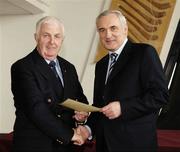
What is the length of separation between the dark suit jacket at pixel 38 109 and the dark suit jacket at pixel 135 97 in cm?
25

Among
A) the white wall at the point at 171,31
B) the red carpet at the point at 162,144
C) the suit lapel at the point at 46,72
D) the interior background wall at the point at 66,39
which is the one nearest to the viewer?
the suit lapel at the point at 46,72

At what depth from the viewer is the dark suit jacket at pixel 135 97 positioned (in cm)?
177

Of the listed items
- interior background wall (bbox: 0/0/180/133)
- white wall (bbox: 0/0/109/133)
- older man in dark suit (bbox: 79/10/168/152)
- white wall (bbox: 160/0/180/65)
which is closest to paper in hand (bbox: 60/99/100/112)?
older man in dark suit (bbox: 79/10/168/152)

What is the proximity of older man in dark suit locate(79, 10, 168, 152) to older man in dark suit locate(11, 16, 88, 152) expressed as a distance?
224 mm

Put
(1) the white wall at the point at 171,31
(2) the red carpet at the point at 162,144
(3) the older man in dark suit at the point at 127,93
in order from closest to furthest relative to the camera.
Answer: (3) the older man in dark suit at the point at 127,93 < (2) the red carpet at the point at 162,144 < (1) the white wall at the point at 171,31

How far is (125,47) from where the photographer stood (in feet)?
6.39


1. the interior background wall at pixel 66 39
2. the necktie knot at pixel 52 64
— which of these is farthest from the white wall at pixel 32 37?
the necktie knot at pixel 52 64

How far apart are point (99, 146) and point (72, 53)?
2475mm

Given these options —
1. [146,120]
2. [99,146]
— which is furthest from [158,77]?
[99,146]

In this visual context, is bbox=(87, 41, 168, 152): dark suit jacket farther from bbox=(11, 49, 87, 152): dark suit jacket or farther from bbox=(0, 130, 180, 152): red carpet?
bbox=(0, 130, 180, 152): red carpet

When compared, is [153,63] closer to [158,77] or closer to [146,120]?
[158,77]

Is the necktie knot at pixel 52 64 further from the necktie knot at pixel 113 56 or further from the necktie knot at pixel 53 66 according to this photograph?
the necktie knot at pixel 113 56

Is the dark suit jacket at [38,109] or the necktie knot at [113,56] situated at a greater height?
the necktie knot at [113,56]

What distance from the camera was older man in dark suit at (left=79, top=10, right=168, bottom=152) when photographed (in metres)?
1.76
